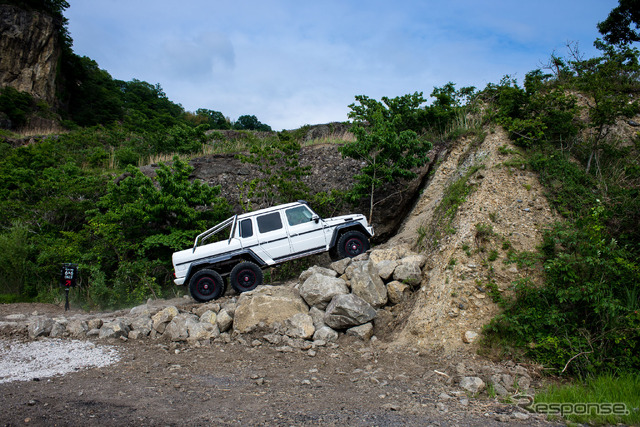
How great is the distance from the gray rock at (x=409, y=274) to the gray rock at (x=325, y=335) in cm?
171

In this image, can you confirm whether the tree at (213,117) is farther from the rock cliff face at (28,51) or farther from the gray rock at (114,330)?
the gray rock at (114,330)

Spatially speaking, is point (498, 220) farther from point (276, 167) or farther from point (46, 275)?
point (46, 275)

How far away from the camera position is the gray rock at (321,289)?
7566 mm

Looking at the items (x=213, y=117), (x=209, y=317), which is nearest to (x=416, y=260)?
(x=209, y=317)

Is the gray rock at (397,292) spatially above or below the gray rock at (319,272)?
below

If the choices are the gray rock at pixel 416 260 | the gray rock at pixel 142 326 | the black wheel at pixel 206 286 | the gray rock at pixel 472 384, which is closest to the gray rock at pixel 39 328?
the gray rock at pixel 142 326

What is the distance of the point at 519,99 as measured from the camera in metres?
10.2

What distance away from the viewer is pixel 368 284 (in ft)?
24.9

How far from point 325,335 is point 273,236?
10.5 feet

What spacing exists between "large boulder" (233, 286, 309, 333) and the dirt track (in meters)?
0.57

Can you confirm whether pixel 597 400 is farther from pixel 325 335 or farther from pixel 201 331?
pixel 201 331

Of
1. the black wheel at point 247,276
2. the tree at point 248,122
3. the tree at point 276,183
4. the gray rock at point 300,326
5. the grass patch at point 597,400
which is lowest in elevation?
the grass patch at point 597,400

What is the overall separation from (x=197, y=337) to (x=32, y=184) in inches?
Result: 490

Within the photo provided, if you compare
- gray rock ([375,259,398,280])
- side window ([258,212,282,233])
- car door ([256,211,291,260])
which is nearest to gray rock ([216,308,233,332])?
car door ([256,211,291,260])
